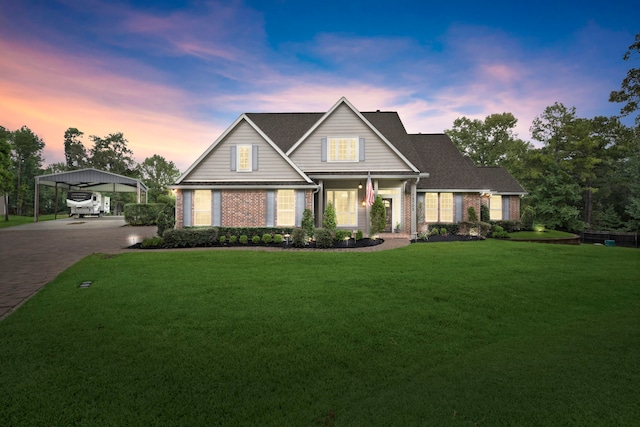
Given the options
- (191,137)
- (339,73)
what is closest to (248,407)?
(339,73)

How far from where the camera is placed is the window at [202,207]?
57.3ft

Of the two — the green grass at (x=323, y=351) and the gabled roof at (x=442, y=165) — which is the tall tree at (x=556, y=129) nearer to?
the gabled roof at (x=442, y=165)

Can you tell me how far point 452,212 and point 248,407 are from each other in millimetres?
20761

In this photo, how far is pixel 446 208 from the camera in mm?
21125

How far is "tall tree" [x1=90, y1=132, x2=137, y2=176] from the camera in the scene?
2446 inches

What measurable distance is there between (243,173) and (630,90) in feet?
60.7

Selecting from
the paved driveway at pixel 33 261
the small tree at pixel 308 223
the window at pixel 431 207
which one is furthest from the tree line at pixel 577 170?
the paved driveway at pixel 33 261

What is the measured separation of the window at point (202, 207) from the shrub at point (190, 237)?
2668mm

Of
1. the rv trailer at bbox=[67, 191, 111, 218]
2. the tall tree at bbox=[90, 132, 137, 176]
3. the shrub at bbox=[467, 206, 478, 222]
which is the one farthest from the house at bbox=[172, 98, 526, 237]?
the tall tree at bbox=[90, 132, 137, 176]

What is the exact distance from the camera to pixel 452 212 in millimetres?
21109

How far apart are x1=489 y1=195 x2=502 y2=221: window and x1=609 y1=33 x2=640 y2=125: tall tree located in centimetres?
1224

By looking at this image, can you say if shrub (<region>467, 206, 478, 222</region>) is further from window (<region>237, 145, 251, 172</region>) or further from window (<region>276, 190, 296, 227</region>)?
window (<region>237, 145, 251, 172</region>)

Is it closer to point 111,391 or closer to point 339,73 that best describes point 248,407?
point 111,391

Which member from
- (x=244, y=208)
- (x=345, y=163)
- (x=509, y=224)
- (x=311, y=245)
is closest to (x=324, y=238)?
(x=311, y=245)
